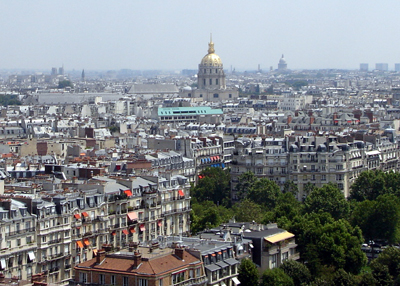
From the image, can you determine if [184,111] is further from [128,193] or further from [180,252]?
[180,252]

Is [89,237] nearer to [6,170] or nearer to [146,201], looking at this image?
[146,201]

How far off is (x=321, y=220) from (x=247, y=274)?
1083cm

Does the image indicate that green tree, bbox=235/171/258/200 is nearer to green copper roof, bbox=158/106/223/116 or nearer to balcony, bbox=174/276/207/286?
balcony, bbox=174/276/207/286

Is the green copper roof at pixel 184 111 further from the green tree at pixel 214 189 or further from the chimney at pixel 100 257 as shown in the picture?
the chimney at pixel 100 257

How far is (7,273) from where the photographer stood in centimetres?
3850

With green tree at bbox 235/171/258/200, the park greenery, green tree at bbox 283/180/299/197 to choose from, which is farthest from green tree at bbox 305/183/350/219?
green tree at bbox 283/180/299/197

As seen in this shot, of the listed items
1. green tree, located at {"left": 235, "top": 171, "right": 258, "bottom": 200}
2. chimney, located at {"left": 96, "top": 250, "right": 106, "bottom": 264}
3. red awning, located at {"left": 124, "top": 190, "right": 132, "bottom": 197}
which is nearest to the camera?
chimney, located at {"left": 96, "top": 250, "right": 106, "bottom": 264}

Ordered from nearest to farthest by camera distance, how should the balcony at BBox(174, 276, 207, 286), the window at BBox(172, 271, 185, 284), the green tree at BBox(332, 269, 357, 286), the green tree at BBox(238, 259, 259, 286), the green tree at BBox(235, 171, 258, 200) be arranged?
the window at BBox(172, 271, 185, 284), the balcony at BBox(174, 276, 207, 286), the green tree at BBox(238, 259, 259, 286), the green tree at BBox(332, 269, 357, 286), the green tree at BBox(235, 171, 258, 200)

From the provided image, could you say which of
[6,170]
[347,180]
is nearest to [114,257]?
[6,170]

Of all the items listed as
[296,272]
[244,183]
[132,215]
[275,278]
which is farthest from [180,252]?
[244,183]

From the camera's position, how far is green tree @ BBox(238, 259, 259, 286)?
39500 mm

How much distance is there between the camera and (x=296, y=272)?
137ft

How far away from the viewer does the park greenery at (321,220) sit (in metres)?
42.3

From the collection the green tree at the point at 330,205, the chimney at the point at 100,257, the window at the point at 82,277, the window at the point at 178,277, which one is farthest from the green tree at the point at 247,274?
the green tree at the point at 330,205
